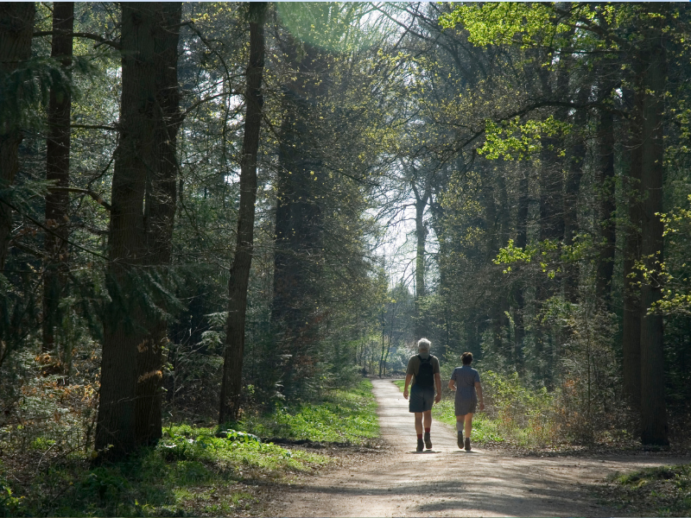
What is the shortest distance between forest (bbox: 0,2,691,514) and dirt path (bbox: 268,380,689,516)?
2758 mm

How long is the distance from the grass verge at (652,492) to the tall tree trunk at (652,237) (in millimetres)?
5052

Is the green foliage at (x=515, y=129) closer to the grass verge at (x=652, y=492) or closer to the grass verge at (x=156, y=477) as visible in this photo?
the grass verge at (x=652, y=492)

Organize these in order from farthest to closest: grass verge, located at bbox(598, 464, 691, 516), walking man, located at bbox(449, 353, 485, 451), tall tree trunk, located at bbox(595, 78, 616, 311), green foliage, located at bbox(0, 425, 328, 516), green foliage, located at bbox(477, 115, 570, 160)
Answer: tall tree trunk, located at bbox(595, 78, 616, 311), green foliage, located at bbox(477, 115, 570, 160), walking man, located at bbox(449, 353, 485, 451), grass verge, located at bbox(598, 464, 691, 516), green foliage, located at bbox(0, 425, 328, 516)

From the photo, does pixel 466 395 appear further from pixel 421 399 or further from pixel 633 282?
pixel 633 282

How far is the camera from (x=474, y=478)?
8.42m

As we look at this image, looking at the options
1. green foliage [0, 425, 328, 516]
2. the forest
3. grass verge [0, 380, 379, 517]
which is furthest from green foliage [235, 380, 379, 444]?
green foliage [0, 425, 328, 516]

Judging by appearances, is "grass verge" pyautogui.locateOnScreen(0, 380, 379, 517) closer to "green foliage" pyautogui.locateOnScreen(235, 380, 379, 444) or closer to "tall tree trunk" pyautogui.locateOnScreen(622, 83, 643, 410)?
"green foliage" pyautogui.locateOnScreen(235, 380, 379, 444)

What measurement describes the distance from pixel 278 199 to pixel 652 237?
32.4 ft

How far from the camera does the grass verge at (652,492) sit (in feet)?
23.9

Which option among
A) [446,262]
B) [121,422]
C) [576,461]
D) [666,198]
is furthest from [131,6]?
[446,262]

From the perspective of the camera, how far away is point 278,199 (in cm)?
1867


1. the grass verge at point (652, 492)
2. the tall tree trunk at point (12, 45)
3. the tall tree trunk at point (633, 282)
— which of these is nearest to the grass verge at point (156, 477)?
the tall tree trunk at point (12, 45)

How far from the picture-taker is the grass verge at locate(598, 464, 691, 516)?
23.9 feet

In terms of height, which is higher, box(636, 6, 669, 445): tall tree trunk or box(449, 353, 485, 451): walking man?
box(636, 6, 669, 445): tall tree trunk
